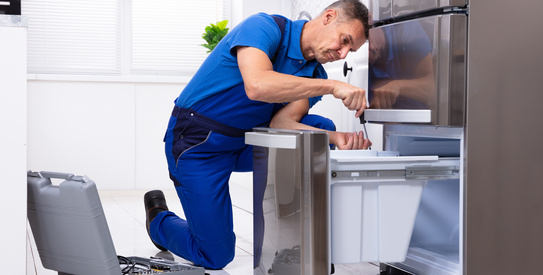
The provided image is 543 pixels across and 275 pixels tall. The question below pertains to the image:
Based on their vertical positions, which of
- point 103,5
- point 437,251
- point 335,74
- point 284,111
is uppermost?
point 103,5

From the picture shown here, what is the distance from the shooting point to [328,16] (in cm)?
185

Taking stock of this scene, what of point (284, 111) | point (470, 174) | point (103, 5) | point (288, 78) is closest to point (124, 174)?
point (103, 5)

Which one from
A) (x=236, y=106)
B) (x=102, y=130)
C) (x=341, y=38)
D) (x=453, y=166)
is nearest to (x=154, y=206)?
(x=236, y=106)

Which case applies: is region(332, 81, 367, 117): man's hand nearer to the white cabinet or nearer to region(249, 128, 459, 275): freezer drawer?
region(249, 128, 459, 275): freezer drawer

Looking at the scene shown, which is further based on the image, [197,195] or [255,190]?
[197,195]

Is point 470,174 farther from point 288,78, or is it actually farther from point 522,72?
point 288,78

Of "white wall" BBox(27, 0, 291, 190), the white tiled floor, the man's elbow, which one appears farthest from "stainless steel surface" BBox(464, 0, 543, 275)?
"white wall" BBox(27, 0, 291, 190)

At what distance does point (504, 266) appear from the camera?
1469mm

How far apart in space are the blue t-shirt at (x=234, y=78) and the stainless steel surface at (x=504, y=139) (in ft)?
2.09

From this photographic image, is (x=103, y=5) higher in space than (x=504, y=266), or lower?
higher

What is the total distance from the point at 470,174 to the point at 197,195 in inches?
39.2

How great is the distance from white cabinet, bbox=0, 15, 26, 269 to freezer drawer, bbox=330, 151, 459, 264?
691mm

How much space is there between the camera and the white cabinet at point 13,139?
1.29 m

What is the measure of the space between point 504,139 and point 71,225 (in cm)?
106
